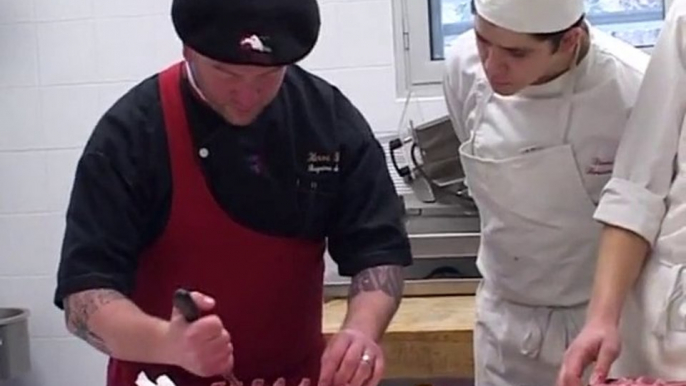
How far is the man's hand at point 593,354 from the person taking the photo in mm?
1212

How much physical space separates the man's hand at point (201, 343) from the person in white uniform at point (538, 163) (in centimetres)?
58

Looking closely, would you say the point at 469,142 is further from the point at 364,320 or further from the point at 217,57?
the point at 217,57

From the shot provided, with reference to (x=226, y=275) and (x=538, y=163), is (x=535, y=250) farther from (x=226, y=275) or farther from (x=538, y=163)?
(x=226, y=275)

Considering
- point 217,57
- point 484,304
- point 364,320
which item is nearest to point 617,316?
point 364,320

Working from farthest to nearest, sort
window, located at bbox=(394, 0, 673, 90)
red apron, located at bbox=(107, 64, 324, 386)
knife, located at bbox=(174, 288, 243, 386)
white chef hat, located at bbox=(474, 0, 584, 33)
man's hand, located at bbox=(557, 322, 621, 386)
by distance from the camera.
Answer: window, located at bbox=(394, 0, 673, 90)
white chef hat, located at bbox=(474, 0, 584, 33)
red apron, located at bbox=(107, 64, 324, 386)
man's hand, located at bbox=(557, 322, 621, 386)
knife, located at bbox=(174, 288, 243, 386)

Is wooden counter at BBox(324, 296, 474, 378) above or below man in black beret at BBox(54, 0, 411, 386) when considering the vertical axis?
below

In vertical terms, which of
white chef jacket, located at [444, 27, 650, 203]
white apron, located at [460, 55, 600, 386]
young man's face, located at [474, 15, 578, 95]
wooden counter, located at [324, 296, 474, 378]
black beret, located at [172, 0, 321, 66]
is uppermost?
black beret, located at [172, 0, 321, 66]

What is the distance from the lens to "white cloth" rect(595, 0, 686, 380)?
128 cm

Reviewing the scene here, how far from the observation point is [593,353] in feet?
4.07

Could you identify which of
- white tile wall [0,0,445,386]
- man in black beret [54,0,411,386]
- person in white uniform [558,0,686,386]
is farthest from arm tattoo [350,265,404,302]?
white tile wall [0,0,445,386]

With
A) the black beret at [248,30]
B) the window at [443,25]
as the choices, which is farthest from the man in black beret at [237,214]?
the window at [443,25]

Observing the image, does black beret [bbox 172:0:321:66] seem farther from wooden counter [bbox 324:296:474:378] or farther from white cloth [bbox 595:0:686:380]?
wooden counter [bbox 324:296:474:378]

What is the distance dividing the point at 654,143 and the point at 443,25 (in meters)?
1.55

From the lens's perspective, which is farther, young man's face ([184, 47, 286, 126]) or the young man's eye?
the young man's eye
